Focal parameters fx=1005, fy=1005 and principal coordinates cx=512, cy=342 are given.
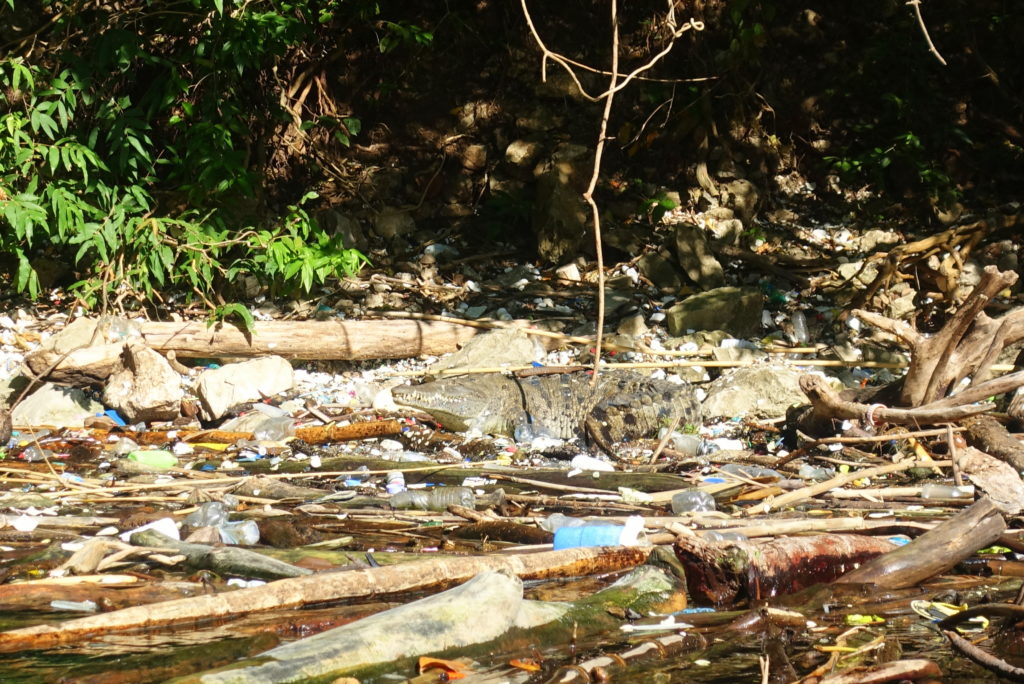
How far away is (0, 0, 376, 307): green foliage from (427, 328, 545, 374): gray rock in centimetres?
92

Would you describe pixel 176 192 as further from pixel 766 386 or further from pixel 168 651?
pixel 168 651

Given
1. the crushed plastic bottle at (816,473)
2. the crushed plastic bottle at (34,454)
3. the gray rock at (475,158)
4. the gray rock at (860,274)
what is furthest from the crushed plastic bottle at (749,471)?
the gray rock at (475,158)

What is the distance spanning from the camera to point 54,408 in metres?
5.21

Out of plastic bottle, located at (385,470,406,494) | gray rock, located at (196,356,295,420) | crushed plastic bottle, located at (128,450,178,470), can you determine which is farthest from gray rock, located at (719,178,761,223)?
crushed plastic bottle, located at (128,450,178,470)

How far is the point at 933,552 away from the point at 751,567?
1.83 feet

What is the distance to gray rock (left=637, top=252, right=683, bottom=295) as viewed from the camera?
7.34 m

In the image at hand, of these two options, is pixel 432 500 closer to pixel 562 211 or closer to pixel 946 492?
pixel 946 492

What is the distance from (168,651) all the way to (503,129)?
7101mm

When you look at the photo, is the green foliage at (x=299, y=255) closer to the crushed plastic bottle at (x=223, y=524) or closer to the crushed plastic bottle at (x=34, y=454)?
the crushed plastic bottle at (x=34, y=454)

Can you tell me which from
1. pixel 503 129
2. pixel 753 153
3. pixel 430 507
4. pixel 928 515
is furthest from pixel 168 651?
pixel 753 153

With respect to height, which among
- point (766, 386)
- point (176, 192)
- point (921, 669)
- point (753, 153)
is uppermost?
point (753, 153)

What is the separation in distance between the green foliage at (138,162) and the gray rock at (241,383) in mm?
304

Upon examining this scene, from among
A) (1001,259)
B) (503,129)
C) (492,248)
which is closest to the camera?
(1001,259)

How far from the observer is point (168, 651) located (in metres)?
2.20
